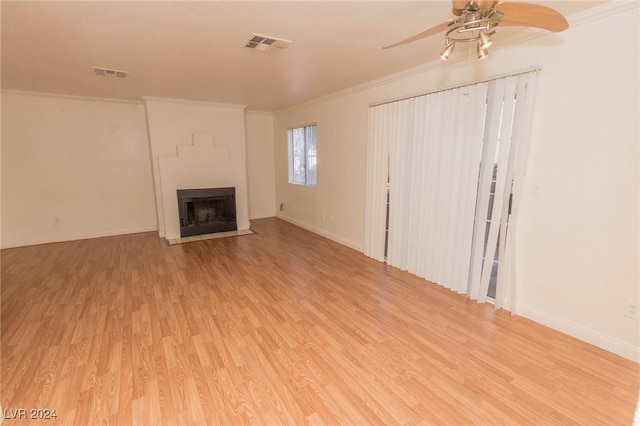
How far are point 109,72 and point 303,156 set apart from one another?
350cm

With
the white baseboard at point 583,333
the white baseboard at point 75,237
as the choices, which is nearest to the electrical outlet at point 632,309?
the white baseboard at point 583,333

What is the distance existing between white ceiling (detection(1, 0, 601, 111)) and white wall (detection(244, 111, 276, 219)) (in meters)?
2.48

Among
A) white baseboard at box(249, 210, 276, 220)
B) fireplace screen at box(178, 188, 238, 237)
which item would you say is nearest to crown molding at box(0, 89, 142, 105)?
fireplace screen at box(178, 188, 238, 237)

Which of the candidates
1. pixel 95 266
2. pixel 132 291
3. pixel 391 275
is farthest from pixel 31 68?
pixel 391 275

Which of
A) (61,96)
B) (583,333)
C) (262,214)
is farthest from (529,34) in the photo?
(61,96)

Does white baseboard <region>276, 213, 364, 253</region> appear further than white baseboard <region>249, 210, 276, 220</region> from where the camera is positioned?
No

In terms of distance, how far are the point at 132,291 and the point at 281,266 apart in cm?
173

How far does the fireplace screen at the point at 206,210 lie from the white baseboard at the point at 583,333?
4.74 meters

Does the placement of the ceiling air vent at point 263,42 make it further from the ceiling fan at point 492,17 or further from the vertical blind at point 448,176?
the vertical blind at point 448,176

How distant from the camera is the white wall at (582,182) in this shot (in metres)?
2.05

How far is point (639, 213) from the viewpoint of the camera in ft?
6.64

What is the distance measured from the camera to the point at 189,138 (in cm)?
544

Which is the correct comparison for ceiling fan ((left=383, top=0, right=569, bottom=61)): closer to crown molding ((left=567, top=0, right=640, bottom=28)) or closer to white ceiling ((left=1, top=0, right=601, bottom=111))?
white ceiling ((left=1, top=0, right=601, bottom=111))

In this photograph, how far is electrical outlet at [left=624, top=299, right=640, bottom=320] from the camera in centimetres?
207
